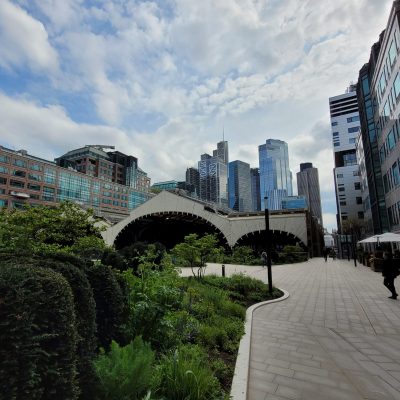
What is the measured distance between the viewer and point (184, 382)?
11.3ft

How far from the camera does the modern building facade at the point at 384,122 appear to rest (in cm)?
2722

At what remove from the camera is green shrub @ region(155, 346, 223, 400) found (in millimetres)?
3377

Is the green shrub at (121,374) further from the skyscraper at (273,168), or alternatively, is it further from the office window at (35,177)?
the skyscraper at (273,168)

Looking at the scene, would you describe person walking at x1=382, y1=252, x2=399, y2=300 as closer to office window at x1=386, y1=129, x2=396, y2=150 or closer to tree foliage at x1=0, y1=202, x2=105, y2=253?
tree foliage at x1=0, y1=202, x2=105, y2=253

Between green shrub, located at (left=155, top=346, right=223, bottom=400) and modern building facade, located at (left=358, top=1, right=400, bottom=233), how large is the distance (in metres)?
32.0

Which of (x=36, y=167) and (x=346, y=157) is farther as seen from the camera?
(x=346, y=157)

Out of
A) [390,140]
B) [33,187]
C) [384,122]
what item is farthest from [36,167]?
[390,140]

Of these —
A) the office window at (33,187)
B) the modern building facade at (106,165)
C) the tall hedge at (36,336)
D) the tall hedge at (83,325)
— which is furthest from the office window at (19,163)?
the tall hedge at (36,336)

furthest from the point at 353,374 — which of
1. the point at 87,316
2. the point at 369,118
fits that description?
the point at 369,118

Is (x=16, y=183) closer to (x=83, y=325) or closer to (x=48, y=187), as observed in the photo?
(x=48, y=187)

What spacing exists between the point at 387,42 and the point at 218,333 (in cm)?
3516

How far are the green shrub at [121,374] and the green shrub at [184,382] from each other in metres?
0.46

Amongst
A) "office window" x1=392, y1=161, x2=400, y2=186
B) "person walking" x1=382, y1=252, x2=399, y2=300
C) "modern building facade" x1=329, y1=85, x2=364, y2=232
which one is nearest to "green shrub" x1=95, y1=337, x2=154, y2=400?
"person walking" x1=382, y1=252, x2=399, y2=300

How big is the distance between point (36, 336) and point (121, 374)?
46.9 inches
